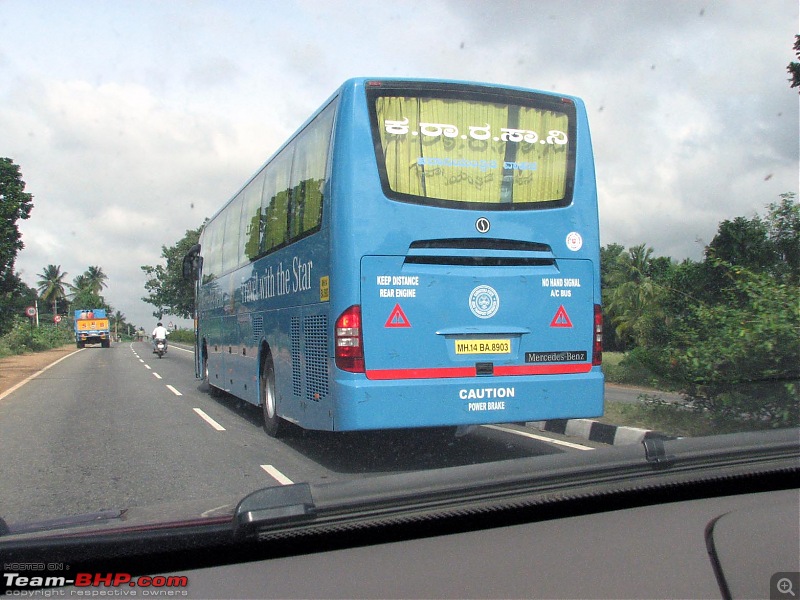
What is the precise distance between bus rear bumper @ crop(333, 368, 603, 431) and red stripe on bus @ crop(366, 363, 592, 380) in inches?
1.7

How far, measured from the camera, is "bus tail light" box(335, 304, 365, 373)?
614 centimetres

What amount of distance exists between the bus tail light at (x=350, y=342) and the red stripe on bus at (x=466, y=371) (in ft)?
0.44

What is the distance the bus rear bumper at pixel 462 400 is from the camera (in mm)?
6062

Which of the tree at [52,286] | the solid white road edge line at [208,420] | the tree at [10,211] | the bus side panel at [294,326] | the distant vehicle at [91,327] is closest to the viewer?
the bus side panel at [294,326]

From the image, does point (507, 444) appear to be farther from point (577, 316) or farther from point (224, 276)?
point (224, 276)

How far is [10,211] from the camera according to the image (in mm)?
40125

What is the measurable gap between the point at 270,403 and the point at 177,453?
1411 mm

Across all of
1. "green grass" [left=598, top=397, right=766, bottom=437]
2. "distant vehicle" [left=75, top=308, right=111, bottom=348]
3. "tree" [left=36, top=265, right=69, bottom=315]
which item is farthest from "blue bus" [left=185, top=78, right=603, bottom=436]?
"tree" [left=36, top=265, right=69, bottom=315]

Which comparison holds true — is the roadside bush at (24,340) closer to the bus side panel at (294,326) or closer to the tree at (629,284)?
the tree at (629,284)

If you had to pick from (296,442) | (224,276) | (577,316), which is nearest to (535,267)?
(577,316)

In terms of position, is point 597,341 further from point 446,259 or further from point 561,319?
point 446,259

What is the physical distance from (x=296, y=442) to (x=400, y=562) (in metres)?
6.77

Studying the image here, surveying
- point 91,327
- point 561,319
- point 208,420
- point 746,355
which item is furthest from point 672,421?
point 91,327

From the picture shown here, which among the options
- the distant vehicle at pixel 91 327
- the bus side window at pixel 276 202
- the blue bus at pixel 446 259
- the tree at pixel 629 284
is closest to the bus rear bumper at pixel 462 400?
the blue bus at pixel 446 259
